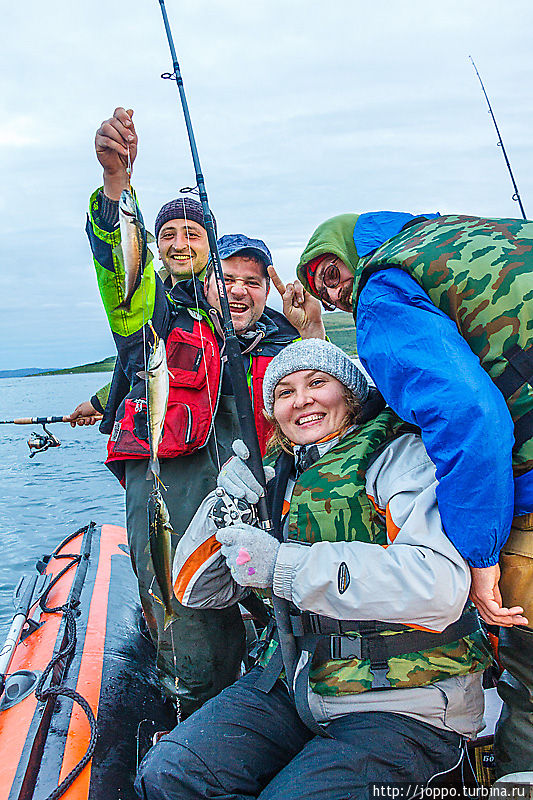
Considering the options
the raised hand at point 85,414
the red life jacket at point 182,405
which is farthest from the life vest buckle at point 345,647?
the raised hand at point 85,414

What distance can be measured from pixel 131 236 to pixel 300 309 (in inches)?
83.1

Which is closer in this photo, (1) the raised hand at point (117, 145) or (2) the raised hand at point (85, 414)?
(1) the raised hand at point (117, 145)

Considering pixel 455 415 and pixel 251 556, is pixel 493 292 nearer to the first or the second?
pixel 455 415

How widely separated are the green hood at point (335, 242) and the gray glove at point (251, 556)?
1.36 m

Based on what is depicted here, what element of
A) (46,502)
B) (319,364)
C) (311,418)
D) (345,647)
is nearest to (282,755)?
(345,647)

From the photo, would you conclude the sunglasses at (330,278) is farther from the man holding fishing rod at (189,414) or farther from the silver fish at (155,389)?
the silver fish at (155,389)

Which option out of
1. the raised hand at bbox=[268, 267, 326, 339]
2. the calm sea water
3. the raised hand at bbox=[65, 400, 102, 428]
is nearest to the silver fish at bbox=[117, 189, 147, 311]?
the raised hand at bbox=[268, 267, 326, 339]

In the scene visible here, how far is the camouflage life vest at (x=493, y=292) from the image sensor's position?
6.26ft

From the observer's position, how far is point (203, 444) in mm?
3354

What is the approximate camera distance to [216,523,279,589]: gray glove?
2230 millimetres

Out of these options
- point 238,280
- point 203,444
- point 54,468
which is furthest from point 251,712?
point 54,468

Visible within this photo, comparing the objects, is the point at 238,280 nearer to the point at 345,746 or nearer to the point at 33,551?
the point at 345,746

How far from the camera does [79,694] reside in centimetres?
325

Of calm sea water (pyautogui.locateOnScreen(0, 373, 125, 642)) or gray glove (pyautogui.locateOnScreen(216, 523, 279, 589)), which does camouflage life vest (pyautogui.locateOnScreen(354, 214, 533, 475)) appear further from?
calm sea water (pyautogui.locateOnScreen(0, 373, 125, 642))
